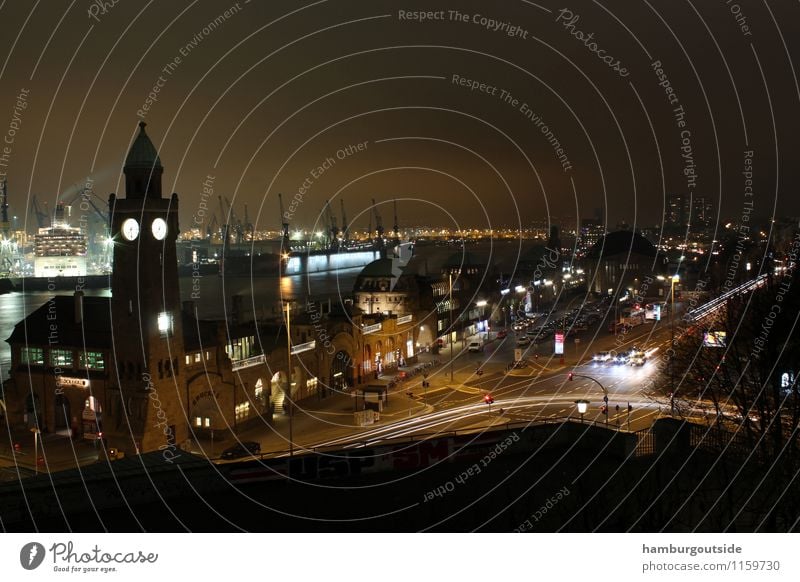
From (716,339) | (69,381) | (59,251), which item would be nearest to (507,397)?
(716,339)

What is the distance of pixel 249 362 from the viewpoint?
22781 millimetres

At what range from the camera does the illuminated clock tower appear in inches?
797

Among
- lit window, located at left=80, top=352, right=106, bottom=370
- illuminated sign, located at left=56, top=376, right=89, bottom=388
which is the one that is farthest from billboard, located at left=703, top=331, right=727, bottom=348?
illuminated sign, located at left=56, top=376, right=89, bottom=388

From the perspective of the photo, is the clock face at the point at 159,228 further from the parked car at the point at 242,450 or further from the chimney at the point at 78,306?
the parked car at the point at 242,450

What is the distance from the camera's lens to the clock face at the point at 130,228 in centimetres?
2045

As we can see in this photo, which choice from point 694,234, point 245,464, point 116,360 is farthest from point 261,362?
point 694,234

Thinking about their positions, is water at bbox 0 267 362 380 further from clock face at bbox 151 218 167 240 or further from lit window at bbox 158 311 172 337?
clock face at bbox 151 218 167 240

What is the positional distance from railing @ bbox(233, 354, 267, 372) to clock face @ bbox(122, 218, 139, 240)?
15.1 feet

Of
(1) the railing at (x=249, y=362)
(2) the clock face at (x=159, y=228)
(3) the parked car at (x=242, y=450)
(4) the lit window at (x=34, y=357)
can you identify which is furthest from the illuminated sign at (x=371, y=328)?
(4) the lit window at (x=34, y=357)

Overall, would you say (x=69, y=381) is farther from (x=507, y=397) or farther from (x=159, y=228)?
(x=507, y=397)

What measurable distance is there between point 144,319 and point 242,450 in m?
4.77

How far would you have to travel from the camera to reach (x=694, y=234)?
4875 inches

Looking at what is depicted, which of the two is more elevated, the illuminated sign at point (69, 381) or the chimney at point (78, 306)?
the chimney at point (78, 306)
